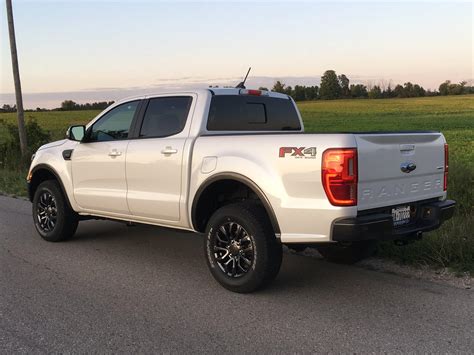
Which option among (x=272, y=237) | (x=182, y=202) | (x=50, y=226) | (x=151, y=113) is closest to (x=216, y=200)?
(x=182, y=202)

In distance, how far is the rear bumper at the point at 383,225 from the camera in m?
4.10

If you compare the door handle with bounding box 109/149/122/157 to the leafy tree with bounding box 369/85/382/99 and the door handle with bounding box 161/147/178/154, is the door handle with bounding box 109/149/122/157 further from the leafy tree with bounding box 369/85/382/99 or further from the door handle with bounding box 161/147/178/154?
the leafy tree with bounding box 369/85/382/99

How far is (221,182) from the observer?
198 inches

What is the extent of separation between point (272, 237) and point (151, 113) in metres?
2.14

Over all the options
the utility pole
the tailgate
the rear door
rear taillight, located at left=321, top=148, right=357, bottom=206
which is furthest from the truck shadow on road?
the utility pole

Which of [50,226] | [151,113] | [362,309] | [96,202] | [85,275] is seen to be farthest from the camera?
[50,226]

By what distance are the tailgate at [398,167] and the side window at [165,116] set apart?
201 centimetres

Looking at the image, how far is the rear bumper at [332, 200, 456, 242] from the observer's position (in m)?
4.10

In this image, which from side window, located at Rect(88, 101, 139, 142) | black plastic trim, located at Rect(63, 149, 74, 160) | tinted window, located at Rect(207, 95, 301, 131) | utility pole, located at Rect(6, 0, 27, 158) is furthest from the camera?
utility pole, located at Rect(6, 0, 27, 158)

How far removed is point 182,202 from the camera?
5.22m

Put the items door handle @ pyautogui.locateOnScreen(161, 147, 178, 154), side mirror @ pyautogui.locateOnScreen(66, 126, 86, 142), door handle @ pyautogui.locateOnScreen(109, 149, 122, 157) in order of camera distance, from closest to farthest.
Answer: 1. door handle @ pyautogui.locateOnScreen(161, 147, 178, 154)
2. door handle @ pyautogui.locateOnScreen(109, 149, 122, 157)
3. side mirror @ pyautogui.locateOnScreen(66, 126, 86, 142)

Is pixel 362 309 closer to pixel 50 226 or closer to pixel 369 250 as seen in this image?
pixel 369 250

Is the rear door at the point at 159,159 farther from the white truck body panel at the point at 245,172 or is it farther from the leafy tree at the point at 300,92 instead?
the leafy tree at the point at 300,92

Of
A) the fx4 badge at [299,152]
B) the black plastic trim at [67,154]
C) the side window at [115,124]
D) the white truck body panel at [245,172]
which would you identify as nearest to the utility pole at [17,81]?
the black plastic trim at [67,154]
